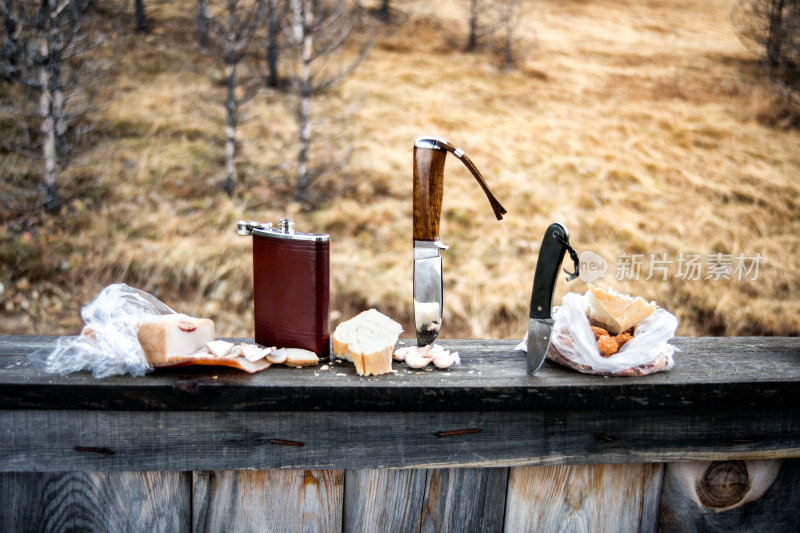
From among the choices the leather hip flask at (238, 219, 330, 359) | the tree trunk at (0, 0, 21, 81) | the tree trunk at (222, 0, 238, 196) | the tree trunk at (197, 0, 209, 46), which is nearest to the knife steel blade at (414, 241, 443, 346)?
the leather hip flask at (238, 219, 330, 359)

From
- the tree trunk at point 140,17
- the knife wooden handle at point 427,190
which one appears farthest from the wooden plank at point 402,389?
the tree trunk at point 140,17

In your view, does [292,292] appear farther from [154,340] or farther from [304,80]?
[304,80]

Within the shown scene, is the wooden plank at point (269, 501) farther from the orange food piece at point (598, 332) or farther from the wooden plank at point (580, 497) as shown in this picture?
the orange food piece at point (598, 332)

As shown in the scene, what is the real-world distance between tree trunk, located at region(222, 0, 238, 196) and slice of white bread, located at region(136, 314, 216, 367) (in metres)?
2.61

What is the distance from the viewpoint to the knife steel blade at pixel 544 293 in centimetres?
91

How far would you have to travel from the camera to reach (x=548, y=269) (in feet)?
3.03

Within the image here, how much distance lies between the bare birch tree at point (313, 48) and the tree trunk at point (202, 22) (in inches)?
21.1

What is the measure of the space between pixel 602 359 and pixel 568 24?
3.68 m

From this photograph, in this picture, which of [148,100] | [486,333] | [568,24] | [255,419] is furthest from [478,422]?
[568,24]

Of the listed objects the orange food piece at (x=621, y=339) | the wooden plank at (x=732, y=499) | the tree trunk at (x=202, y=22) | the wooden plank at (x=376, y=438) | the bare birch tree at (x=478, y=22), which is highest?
the bare birch tree at (x=478, y=22)

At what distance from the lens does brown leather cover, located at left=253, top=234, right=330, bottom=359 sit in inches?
36.5

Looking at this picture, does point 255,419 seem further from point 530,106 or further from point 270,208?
point 530,106

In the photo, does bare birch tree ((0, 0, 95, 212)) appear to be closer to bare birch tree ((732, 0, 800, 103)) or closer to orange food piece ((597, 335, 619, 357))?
orange food piece ((597, 335, 619, 357))

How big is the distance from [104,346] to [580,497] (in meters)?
0.82
